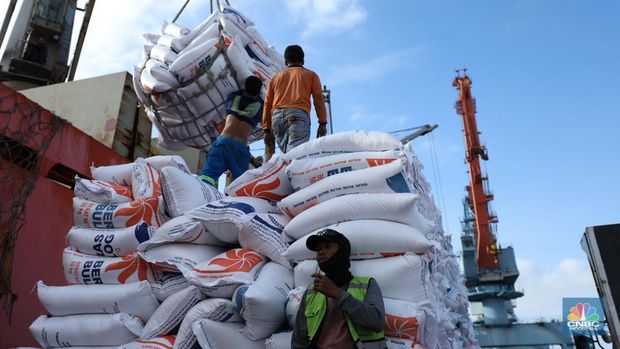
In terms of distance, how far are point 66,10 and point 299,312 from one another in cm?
893

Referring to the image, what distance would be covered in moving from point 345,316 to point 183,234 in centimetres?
116

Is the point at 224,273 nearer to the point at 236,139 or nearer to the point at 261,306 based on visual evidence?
the point at 261,306

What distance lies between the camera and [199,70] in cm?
423

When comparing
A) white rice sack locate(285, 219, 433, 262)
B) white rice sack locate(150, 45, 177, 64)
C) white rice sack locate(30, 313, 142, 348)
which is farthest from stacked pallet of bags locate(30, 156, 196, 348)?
white rice sack locate(150, 45, 177, 64)

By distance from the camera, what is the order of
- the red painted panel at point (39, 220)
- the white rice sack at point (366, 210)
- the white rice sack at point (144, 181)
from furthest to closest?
the red painted panel at point (39, 220), the white rice sack at point (144, 181), the white rice sack at point (366, 210)

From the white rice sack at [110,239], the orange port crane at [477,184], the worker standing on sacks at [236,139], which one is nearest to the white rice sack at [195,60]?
the worker standing on sacks at [236,139]

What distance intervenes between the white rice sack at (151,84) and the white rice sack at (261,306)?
8.66 ft

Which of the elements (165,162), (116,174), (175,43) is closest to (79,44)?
(175,43)

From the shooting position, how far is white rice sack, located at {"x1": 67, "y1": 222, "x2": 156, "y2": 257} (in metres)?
2.83

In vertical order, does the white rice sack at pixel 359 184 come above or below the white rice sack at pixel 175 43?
below

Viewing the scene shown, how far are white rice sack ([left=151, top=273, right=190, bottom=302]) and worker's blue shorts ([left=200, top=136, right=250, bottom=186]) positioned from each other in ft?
3.66

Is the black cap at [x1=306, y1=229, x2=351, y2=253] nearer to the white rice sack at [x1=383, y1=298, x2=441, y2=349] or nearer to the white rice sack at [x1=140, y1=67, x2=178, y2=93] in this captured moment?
the white rice sack at [x1=383, y1=298, x2=441, y2=349]

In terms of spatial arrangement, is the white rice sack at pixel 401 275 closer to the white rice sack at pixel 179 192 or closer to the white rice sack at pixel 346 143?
the white rice sack at pixel 346 143

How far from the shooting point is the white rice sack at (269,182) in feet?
9.12
